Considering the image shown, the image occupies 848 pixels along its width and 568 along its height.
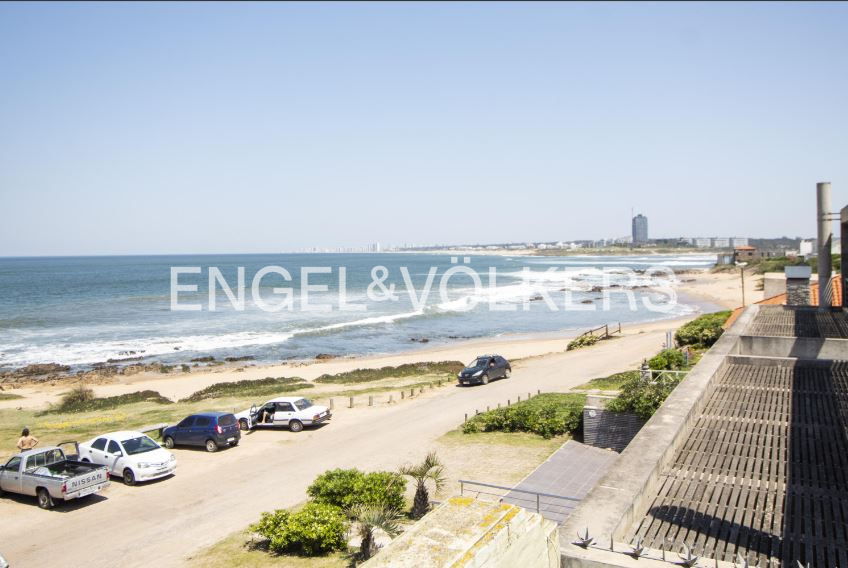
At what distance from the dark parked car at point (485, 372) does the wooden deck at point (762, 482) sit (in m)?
18.1

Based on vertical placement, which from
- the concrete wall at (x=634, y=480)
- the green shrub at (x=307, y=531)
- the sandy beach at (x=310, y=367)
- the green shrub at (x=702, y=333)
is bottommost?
the sandy beach at (x=310, y=367)

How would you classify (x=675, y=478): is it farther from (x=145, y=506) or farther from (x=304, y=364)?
(x=304, y=364)

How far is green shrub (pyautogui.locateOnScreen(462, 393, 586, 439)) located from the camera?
18.8 meters

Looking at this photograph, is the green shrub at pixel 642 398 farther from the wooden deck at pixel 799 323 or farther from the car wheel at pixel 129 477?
the car wheel at pixel 129 477

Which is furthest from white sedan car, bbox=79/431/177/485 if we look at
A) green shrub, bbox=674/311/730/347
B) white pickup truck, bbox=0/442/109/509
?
green shrub, bbox=674/311/730/347

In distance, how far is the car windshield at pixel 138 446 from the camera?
18078 mm

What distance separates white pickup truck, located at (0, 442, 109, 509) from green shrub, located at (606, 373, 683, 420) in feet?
45.6

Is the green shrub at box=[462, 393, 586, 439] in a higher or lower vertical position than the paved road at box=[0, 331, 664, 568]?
higher

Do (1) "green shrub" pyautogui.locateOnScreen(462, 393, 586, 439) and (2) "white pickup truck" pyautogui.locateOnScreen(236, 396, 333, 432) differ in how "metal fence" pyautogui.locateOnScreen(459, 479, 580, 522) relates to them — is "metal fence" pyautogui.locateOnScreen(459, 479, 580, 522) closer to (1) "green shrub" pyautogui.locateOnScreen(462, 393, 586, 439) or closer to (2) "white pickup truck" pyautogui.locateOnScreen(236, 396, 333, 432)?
(1) "green shrub" pyautogui.locateOnScreen(462, 393, 586, 439)

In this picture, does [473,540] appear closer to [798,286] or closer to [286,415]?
[286,415]

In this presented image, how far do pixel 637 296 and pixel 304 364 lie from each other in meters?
56.8

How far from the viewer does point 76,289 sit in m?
112

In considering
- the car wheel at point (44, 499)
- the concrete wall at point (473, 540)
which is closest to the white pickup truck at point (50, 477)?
the car wheel at point (44, 499)

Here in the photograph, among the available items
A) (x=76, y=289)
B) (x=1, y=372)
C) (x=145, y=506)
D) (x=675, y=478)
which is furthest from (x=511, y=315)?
(x=76, y=289)
